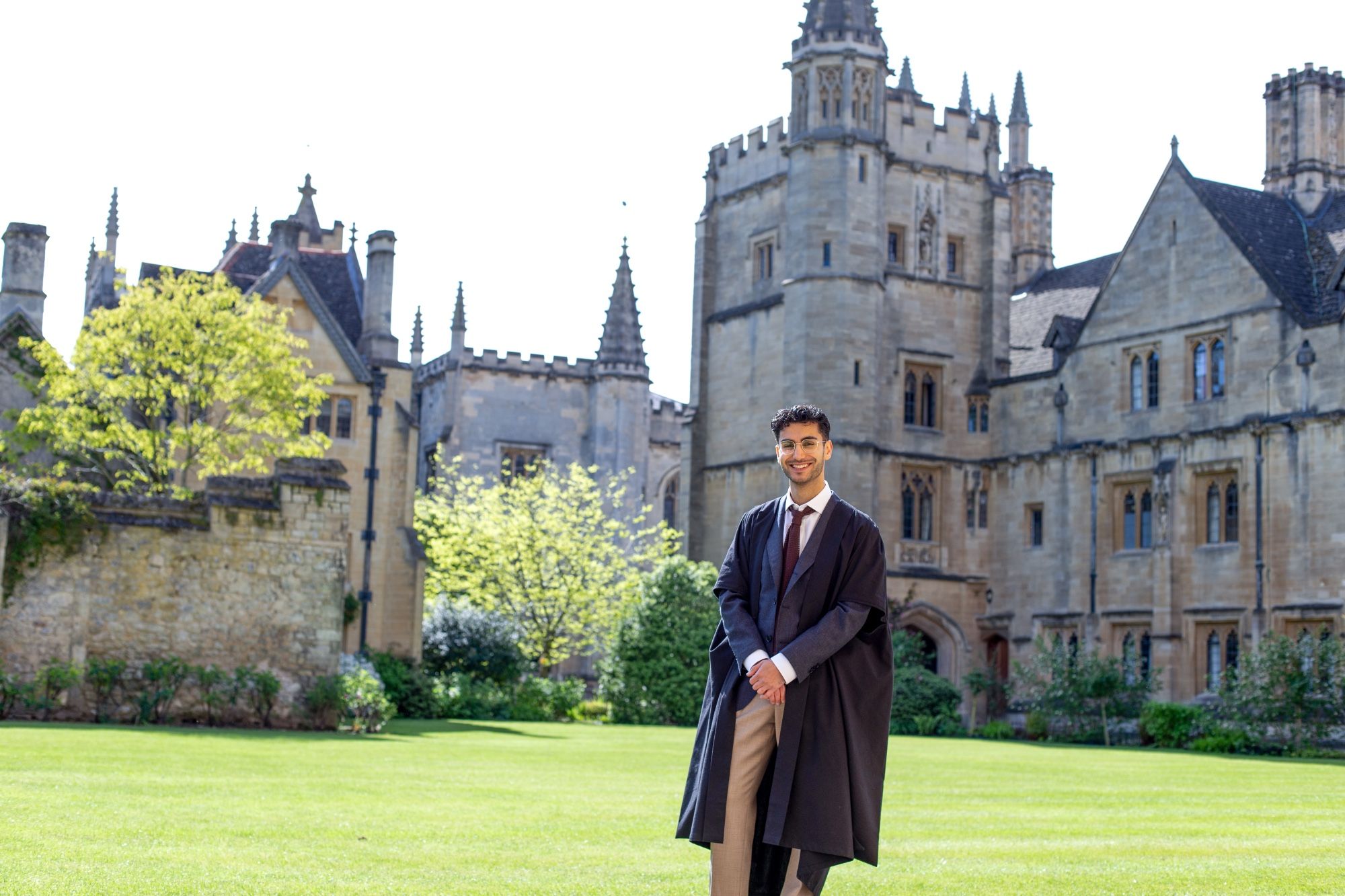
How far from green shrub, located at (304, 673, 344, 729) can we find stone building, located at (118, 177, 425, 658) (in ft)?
36.1

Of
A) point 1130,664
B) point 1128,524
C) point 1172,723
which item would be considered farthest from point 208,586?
point 1128,524

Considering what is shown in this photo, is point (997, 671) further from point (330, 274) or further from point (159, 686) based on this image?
point (159, 686)

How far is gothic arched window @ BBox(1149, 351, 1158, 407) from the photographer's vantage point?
124 feet

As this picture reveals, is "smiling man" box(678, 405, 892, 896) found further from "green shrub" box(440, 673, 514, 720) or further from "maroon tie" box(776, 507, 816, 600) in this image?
"green shrub" box(440, 673, 514, 720)

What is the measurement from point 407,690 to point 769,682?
27.1 m

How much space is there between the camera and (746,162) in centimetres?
4531

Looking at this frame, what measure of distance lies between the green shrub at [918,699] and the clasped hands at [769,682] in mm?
31395

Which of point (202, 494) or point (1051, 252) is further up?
point (1051, 252)

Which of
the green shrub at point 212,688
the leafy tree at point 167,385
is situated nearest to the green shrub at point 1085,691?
the leafy tree at point 167,385

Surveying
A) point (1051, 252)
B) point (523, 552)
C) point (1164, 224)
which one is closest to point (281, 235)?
point (523, 552)

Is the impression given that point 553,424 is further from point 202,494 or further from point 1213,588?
point 202,494

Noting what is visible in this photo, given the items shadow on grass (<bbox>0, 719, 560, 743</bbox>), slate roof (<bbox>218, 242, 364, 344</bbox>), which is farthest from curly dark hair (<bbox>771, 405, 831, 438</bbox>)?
slate roof (<bbox>218, 242, 364, 344</bbox>)

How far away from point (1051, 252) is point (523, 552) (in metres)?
18.7

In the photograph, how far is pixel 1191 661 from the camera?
35.9m
